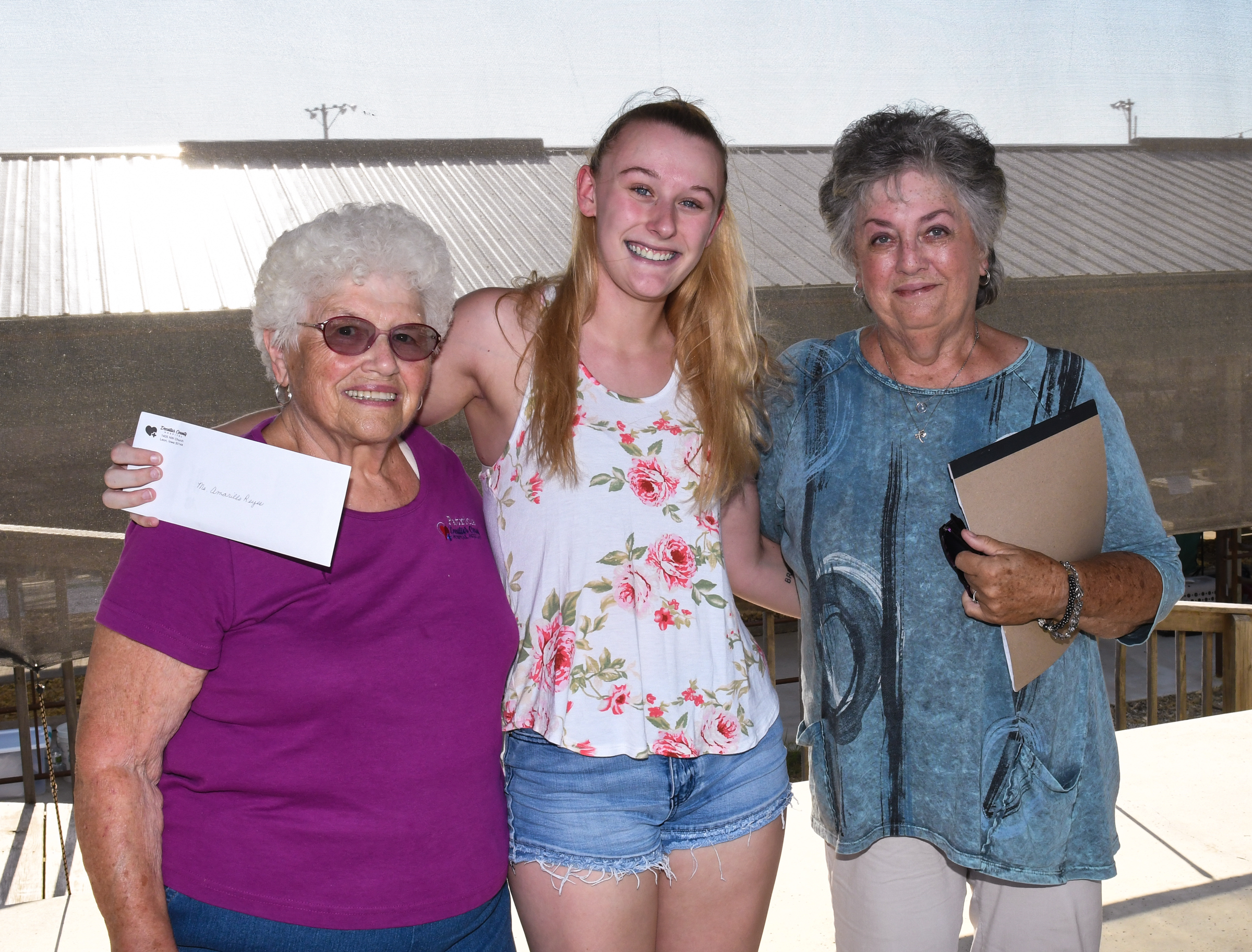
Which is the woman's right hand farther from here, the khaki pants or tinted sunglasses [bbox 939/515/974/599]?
the khaki pants

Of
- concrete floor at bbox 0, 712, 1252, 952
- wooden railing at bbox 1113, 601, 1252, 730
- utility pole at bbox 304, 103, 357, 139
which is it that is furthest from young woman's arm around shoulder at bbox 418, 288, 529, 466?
wooden railing at bbox 1113, 601, 1252, 730

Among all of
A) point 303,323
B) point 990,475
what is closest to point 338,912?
point 303,323

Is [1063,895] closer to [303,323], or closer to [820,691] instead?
[820,691]

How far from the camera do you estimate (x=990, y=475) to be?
139cm

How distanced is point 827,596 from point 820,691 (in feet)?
0.53

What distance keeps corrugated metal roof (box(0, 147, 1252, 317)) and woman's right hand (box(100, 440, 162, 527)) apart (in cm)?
129

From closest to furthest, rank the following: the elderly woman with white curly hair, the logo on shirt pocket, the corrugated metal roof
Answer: the elderly woman with white curly hair → the logo on shirt pocket → the corrugated metal roof

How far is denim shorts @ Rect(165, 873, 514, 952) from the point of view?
1209mm

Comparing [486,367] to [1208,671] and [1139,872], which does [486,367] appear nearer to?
→ [1139,872]

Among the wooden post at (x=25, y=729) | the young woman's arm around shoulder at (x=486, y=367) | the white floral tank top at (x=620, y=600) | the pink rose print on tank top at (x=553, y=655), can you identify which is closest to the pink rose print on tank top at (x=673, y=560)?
the white floral tank top at (x=620, y=600)

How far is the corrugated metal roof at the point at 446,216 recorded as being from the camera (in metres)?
2.33

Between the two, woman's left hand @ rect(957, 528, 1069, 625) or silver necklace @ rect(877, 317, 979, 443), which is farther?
silver necklace @ rect(877, 317, 979, 443)

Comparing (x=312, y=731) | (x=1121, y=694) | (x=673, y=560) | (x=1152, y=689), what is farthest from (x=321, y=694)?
(x=1121, y=694)

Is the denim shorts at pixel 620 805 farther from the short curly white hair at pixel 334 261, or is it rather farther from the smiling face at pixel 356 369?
the short curly white hair at pixel 334 261
